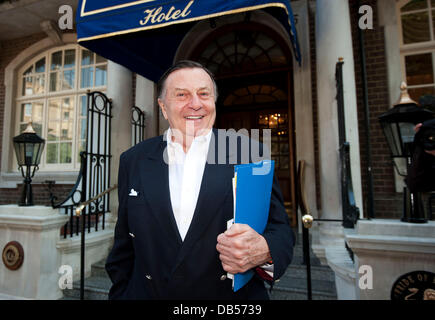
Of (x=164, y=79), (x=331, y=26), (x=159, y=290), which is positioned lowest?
(x=159, y=290)

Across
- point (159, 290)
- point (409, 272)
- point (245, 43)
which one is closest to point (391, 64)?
point (245, 43)

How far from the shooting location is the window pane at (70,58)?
23.8 feet

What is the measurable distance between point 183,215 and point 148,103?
4787 mm

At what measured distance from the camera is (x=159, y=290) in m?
1.14

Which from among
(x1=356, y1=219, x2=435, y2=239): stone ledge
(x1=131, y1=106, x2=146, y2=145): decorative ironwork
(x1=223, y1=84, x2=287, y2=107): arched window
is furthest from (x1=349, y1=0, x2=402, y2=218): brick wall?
(x1=131, y1=106, x2=146, y2=145): decorative ironwork

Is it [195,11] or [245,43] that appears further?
[245,43]

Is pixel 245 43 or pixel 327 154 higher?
pixel 245 43

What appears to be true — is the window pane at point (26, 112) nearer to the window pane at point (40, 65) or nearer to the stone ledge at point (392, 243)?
the window pane at point (40, 65)

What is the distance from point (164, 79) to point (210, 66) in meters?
4.83

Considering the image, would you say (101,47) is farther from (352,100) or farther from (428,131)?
(428,131)

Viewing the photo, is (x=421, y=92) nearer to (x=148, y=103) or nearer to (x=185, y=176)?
(x=148, y=103)

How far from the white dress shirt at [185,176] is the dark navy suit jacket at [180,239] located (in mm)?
39

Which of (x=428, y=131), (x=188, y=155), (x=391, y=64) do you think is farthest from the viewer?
(x=391, y=64)

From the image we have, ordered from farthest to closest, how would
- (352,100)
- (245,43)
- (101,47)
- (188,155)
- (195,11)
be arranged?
(245,43)
(101,47)
(352,100)
(195,11)
(188,155)
